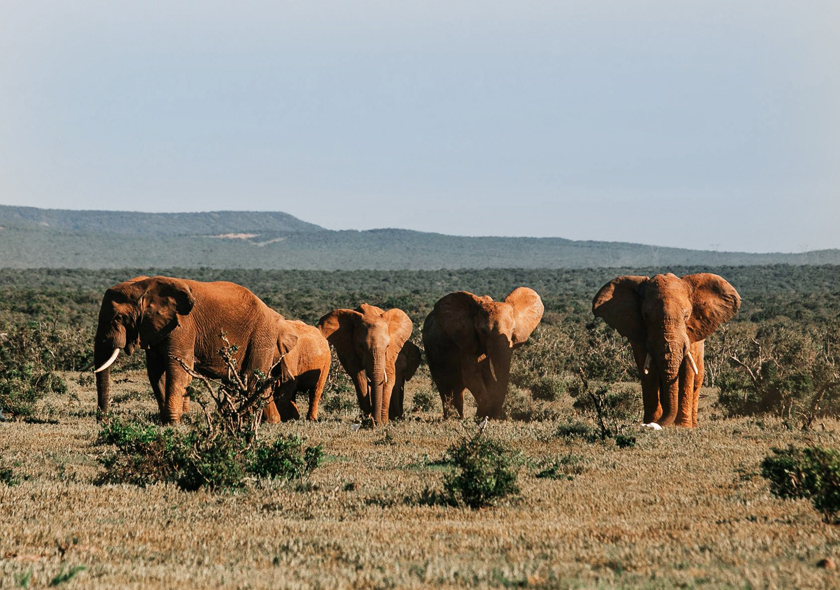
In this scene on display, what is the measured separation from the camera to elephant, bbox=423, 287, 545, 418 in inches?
789

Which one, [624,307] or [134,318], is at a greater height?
[624,307]

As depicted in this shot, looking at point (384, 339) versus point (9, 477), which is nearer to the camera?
point (9, 477)

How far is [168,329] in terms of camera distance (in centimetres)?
1792

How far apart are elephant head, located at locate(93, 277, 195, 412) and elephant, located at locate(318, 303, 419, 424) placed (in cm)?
338

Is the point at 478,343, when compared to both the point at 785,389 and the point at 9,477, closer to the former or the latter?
the point at 785,389

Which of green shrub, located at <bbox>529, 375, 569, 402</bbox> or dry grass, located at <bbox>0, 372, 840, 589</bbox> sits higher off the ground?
dry grass, located at <bbox>0, 372, 840, 589</bbox>

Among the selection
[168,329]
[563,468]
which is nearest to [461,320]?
[168,329]

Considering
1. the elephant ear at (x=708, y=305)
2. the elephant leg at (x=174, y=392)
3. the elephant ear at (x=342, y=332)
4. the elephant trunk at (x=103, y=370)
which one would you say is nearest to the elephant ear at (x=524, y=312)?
the elephant ear at (x=342, y=332)

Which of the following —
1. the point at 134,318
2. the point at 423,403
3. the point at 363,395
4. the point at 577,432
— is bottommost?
the point at 423,403

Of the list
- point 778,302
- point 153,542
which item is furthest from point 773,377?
point 778,302

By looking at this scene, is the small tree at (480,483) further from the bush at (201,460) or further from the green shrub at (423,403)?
the green shrub at (423,403)

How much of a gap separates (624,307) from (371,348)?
486 centimetres

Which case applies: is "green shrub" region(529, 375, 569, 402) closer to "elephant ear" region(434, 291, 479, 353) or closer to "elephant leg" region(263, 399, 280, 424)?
"elephant ear" region(434, 291, 479, 353)

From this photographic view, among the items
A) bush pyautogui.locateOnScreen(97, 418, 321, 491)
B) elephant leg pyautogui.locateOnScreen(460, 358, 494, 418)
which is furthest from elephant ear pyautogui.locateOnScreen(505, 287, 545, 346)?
bush pyautogui.locateOnScreen(97, 418, 321, 491)
